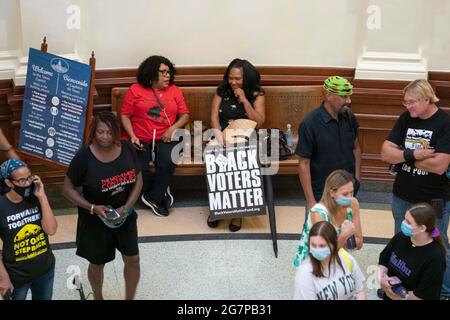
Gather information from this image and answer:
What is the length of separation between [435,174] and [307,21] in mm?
3234

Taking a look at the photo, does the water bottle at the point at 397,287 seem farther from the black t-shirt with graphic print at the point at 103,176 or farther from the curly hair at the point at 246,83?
the curly hair at the point at 246,83

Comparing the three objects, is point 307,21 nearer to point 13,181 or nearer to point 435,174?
point 435,174

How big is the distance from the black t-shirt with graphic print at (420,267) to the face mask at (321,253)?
69cm

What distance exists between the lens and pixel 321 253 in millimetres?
3926

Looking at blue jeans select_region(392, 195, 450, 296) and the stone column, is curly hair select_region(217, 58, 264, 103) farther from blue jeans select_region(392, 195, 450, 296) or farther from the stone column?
blue jeans select_region(392, 195, 450, 296)

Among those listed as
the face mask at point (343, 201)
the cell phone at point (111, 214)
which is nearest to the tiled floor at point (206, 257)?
the cell phone at point (111, 214)

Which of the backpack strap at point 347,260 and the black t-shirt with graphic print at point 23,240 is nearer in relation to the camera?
the backpack strap at point 347,260

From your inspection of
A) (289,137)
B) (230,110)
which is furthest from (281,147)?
(230,110)

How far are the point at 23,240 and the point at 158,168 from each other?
2.69 meters

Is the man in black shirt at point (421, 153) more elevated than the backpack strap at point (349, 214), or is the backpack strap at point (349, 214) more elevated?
the man in black shirt at point (421, 153)

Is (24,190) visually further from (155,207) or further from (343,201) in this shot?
(155,207)

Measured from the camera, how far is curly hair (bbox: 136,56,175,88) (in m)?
7.29

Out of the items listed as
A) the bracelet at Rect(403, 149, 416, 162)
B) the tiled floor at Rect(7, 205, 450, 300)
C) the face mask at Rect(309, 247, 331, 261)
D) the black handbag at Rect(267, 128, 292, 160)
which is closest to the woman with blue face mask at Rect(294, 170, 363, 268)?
the face mask at Rect(309, 247, 331, 261)

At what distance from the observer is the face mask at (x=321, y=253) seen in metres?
3.93
